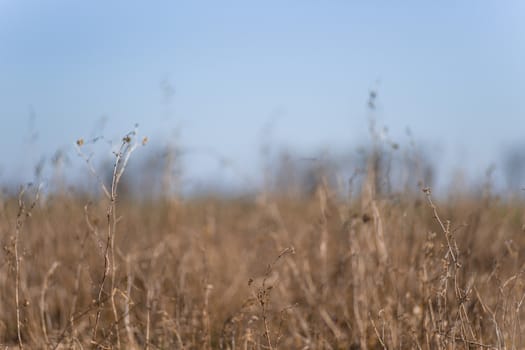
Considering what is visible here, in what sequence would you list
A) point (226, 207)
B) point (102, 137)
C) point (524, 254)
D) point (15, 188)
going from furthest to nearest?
point (226, 207)
point (524, 254)
point (15, 188)
point (102, 137)

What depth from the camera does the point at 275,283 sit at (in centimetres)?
225

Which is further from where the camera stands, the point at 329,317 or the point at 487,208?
the point at 487,208

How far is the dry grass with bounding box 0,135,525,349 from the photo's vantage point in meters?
2.15

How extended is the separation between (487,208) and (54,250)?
2.77 m

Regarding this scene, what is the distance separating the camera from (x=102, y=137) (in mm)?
2139

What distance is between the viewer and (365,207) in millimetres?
2889

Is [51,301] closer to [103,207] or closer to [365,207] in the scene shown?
[103,207]

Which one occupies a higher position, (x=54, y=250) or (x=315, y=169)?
(x=315, y=169)

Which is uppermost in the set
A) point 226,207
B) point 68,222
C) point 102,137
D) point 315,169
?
point 102,137

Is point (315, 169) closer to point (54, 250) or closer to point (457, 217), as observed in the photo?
point (457, 217)

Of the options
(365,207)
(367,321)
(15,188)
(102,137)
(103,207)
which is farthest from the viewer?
(103,207)

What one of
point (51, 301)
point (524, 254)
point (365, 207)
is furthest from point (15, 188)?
point (524, 254)

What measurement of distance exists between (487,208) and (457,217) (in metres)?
0.67

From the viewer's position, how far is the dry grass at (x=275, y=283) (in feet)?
7.04
